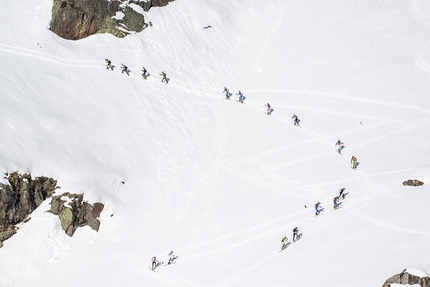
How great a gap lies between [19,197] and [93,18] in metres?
17.7

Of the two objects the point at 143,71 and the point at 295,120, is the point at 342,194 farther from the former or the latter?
the point at 143,71

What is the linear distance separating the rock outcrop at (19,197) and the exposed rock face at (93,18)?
1484 centimetres

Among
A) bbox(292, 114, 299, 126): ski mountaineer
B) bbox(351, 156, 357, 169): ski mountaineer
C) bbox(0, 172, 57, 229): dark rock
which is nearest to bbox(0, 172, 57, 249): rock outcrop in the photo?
bbox(0, 172, 57, 229): dark rock

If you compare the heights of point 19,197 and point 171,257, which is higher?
point 19,197

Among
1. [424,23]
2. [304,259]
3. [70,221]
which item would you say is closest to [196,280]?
[304,259]

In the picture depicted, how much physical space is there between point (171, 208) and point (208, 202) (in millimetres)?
2059

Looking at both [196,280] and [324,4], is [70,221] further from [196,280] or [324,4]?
[324,4]

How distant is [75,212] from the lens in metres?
34.3

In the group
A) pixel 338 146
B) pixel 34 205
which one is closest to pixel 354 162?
pixel 338 146

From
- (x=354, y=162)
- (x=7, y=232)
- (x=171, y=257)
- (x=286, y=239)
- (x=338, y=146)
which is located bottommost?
(x=7, y=232)

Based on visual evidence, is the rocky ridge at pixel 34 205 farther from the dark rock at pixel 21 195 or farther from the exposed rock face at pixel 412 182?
the exposed rock face at pixel 412 182

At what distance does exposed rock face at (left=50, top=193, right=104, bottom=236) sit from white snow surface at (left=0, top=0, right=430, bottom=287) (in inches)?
16.8

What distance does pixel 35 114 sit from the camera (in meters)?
38.5

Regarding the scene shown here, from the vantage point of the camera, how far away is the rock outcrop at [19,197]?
33250mm
